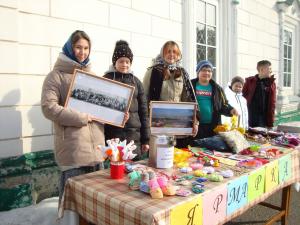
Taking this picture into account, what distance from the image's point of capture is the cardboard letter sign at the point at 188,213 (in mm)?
1496

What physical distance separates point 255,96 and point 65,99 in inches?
115

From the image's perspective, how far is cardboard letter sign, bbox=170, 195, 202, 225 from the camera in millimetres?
1496

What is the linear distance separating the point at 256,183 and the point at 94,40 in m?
2.31

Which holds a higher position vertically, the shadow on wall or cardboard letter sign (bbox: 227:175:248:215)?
the shadow on wall

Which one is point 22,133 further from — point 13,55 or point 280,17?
point 280,17

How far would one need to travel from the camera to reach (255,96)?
4336 mm

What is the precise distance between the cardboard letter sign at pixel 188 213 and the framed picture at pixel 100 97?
932mm

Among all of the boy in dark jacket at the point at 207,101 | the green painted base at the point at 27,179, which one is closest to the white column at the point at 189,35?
the boy in dark jacket at the point at 207,101

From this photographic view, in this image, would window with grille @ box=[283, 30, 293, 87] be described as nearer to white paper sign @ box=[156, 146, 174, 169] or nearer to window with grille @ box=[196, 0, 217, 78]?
window with grille @ box=[196, 0, 217, 78]

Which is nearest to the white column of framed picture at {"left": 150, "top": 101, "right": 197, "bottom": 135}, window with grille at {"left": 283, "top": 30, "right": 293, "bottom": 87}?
framed picture at {"left": 150, "top": 101, "right": 197, "bottom": 135}

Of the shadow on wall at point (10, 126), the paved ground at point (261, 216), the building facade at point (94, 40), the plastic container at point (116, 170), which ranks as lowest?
the paved ground at point (261, 216)

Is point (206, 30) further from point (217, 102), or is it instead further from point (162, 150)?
point (162, 150)

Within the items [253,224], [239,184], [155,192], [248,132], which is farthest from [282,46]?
[155,192]

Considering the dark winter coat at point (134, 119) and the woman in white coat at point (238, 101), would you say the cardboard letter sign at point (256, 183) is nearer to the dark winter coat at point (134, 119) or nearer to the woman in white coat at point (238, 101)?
the dark winter coat at point (134, 119)
